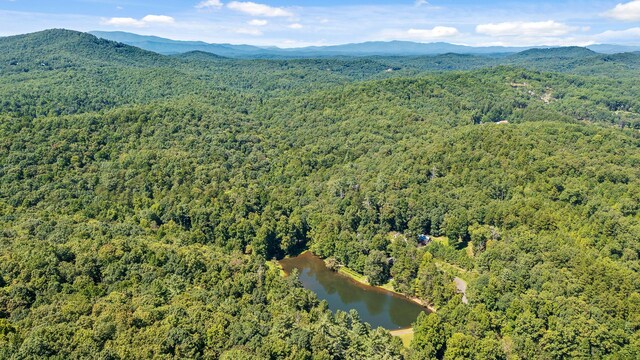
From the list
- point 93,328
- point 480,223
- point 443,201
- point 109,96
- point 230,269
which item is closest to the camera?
point 93,328

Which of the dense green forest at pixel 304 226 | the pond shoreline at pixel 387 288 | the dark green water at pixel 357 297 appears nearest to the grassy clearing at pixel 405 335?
A: the dark green water at pixel 357 297

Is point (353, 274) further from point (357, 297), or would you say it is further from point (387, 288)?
point (387, 288)

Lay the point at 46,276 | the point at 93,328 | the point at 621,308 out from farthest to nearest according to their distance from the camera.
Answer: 1. the point at 621,308
2. the point at 46,276
3. the point at 93,328

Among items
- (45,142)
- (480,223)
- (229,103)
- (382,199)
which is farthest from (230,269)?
(229,103)

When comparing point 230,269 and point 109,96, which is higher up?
point 109,96

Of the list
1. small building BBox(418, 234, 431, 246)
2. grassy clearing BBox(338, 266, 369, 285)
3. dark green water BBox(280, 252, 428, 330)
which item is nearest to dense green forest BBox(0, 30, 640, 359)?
grassy clearing BBox(338, 266, 369, 285)

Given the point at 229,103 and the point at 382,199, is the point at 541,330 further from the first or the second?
the point at 229,103

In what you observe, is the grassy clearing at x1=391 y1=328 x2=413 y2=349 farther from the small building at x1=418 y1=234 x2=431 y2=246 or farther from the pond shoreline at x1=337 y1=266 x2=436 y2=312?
the small building at x1=418 y1=234 x2=431 y2=246

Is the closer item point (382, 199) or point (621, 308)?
point (621, 308)
